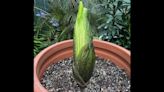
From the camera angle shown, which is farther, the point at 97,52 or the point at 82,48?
the point at 97,52

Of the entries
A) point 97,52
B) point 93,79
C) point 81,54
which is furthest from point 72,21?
point 81,54

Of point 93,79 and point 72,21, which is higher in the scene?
point 72,21

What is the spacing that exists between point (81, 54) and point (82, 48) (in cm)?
2

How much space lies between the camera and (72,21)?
214 cm

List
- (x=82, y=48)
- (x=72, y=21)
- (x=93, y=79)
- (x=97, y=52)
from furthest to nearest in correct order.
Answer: (x=72, y=21), (x=97, y=52), (x=93, y=79), (x=82, y=48)

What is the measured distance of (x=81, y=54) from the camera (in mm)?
1166

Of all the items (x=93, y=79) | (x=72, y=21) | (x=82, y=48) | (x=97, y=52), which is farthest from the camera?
(x=72, y=21)

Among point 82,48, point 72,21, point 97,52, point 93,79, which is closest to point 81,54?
point 82,48

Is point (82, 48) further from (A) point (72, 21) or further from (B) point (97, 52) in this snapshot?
→ (A) point (72, 21)

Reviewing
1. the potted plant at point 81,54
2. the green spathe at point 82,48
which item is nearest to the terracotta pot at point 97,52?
the potted plant at point 81,54

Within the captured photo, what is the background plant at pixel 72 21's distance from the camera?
196 centimetres

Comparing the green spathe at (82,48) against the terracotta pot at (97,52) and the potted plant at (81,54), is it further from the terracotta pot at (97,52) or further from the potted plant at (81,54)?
the terracotta pot at (97,52)
